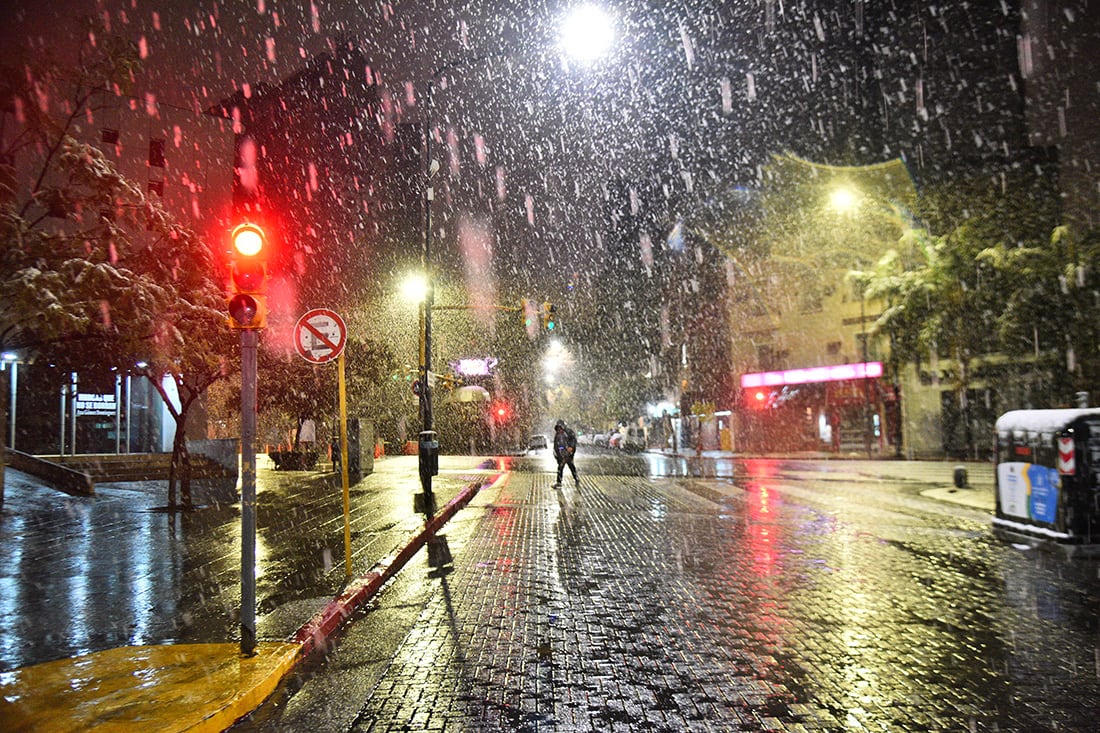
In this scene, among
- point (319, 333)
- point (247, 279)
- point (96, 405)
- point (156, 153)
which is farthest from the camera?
point (156, 153)

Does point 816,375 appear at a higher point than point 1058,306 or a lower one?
lower

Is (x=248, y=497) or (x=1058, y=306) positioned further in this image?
(x=1058, y=306)

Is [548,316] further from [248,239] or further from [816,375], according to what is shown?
[816,375]

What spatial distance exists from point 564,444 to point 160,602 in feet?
48.3

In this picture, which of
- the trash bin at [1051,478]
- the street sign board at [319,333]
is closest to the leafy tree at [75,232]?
the street sign board at [319,333]

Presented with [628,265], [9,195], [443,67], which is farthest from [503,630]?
[628,265]

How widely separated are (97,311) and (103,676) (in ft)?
18.9

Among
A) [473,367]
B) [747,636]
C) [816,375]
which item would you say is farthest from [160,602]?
[473,367]

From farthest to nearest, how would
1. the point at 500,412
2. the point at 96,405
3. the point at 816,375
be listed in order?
the point at 500,412 → the point at 816,375 → the point at 96,405

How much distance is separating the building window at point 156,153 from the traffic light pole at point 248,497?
31702 mm

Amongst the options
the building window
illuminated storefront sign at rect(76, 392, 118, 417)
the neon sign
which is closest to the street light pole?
illuminated storefront sign at rect(76, 392, 118, 417)

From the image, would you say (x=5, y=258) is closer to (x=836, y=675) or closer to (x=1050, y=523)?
(x=836, y=675)

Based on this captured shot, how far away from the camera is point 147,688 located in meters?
4.44

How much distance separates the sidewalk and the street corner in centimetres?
1
